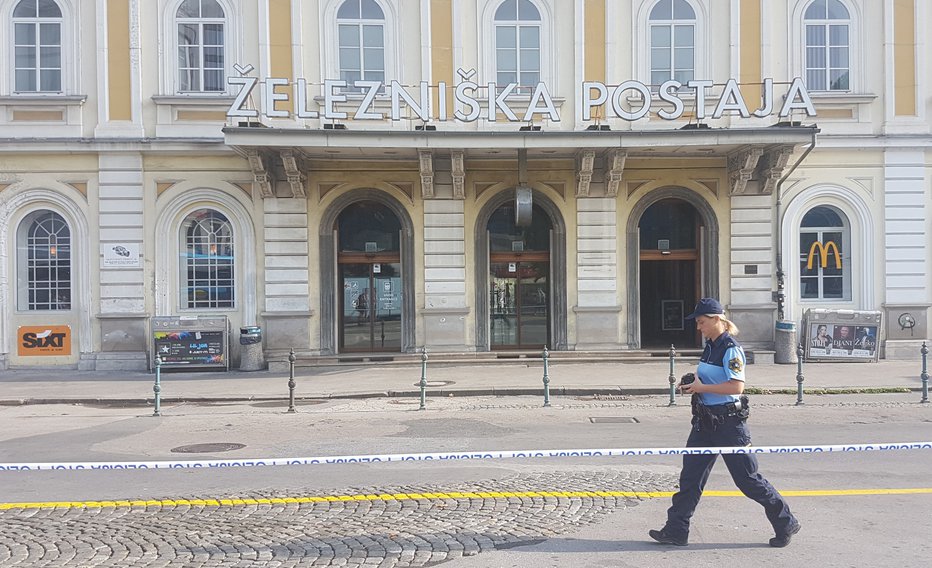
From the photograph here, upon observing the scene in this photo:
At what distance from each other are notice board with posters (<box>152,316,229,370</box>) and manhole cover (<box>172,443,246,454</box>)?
27.9ft

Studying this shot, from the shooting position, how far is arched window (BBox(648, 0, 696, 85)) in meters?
19.6

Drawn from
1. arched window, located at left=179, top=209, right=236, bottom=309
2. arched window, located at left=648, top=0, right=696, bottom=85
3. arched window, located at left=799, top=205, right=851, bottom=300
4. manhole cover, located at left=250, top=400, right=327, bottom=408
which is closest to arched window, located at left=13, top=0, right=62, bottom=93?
arched window, located at left=179, top=209, right=236, bottom=309

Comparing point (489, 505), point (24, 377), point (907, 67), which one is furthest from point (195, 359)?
point (907, 67)

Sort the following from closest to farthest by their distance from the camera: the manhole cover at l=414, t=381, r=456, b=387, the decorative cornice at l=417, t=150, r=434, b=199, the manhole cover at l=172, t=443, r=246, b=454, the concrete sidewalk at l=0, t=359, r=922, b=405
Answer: the manhole cover at l=172, t=443, r=246, b=454, the concrete sidewalk at l=0, t=359, r=922, b=405, the manhole cover at l=414, t=381, r=456, b=387, the decorative cornice at l=417, t=150, r=434, b=199

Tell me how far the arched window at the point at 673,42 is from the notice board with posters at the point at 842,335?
679 centimetres

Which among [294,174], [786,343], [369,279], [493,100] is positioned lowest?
[786,343]

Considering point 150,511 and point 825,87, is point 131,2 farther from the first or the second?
point 825,87

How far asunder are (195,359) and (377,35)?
903 cm

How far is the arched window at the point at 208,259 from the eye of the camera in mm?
19281

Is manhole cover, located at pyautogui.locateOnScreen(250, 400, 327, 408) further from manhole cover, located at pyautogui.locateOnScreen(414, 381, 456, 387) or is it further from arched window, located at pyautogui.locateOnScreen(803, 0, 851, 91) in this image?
arched window, located at pyautogui.locateOnScreen(803, 0, 851, 91)

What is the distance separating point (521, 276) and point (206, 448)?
11569 millimetres

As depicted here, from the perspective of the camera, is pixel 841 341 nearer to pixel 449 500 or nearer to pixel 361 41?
pixel 361 41

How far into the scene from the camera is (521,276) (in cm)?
2028

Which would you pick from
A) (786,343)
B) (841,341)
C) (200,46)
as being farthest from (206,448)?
(841,341)
